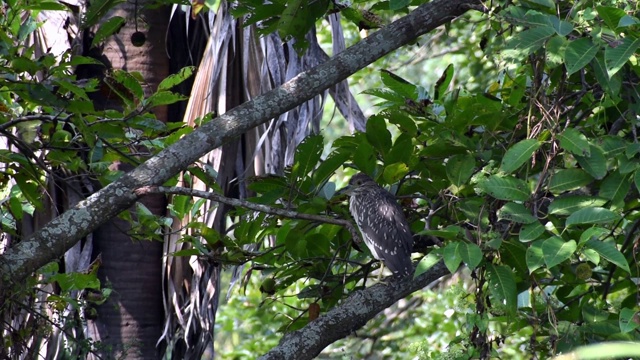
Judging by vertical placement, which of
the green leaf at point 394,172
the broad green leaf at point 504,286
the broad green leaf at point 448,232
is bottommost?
the broad green leaf at point 504,286

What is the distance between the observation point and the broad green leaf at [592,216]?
258 cm

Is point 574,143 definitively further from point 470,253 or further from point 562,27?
point 470,253

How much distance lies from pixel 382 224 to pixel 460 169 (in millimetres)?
1625

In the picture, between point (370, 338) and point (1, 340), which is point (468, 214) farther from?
point (370, 338)

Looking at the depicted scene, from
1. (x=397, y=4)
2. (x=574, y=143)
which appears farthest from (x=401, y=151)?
(x=574, y=143)

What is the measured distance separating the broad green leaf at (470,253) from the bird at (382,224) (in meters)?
1.35

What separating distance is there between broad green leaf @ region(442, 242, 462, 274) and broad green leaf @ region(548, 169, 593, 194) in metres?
0.52

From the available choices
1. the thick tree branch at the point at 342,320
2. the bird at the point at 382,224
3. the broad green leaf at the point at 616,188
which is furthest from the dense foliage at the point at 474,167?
the thick tree branch at the point at 342,320

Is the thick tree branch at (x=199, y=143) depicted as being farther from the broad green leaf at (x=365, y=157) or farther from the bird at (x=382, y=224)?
the bird at (x=382, y=224)

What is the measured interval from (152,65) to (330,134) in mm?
10850

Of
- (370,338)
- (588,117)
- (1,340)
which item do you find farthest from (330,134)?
(1,340)

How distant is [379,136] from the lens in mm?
3713

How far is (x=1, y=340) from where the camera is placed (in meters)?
3.03

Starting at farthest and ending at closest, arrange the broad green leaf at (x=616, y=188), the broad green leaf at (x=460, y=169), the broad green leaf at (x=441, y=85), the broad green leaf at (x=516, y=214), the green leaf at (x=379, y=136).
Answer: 1. the broad green leaf at (x=441, y=85)
2. the green leaf at (x=379, y=136)
3. the broad green leaf at (x=460, y=169)
4. the broad green leaf at (x=616, y=188)
5. the broad green leaf at (x=516, y=214)
